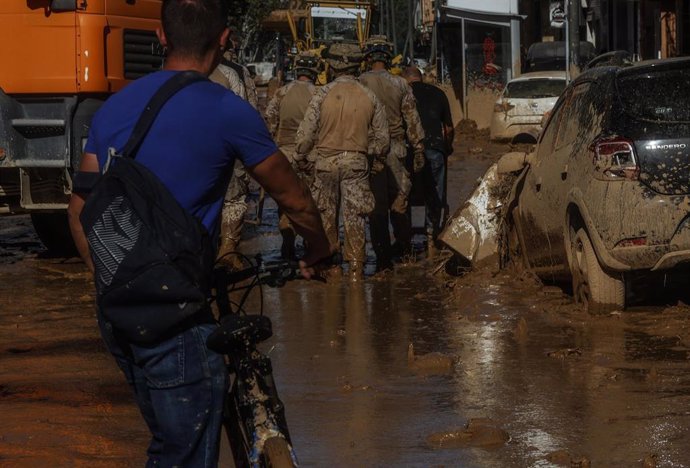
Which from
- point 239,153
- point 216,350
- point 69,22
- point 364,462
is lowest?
point 364,462

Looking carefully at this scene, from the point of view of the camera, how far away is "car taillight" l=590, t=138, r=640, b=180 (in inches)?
341

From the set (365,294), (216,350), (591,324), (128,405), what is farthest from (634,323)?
(216,350)

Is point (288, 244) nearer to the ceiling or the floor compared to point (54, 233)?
nearer to the floor

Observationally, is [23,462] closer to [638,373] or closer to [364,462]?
[364,462]

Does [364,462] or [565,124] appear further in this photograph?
[565,124]

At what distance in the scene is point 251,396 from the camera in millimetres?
4078

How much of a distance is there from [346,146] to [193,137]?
8.20 meters

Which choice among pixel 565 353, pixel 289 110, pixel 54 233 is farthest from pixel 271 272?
pixel 54 233

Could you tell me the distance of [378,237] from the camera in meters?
12.8

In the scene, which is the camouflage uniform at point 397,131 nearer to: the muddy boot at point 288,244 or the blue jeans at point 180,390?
the muddy boot at point 288,244

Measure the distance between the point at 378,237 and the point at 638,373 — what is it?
5.31 meters

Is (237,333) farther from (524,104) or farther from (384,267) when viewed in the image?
(524,104)

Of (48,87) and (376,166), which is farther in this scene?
(376,166)

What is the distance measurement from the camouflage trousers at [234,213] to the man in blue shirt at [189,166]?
7.81 metres
